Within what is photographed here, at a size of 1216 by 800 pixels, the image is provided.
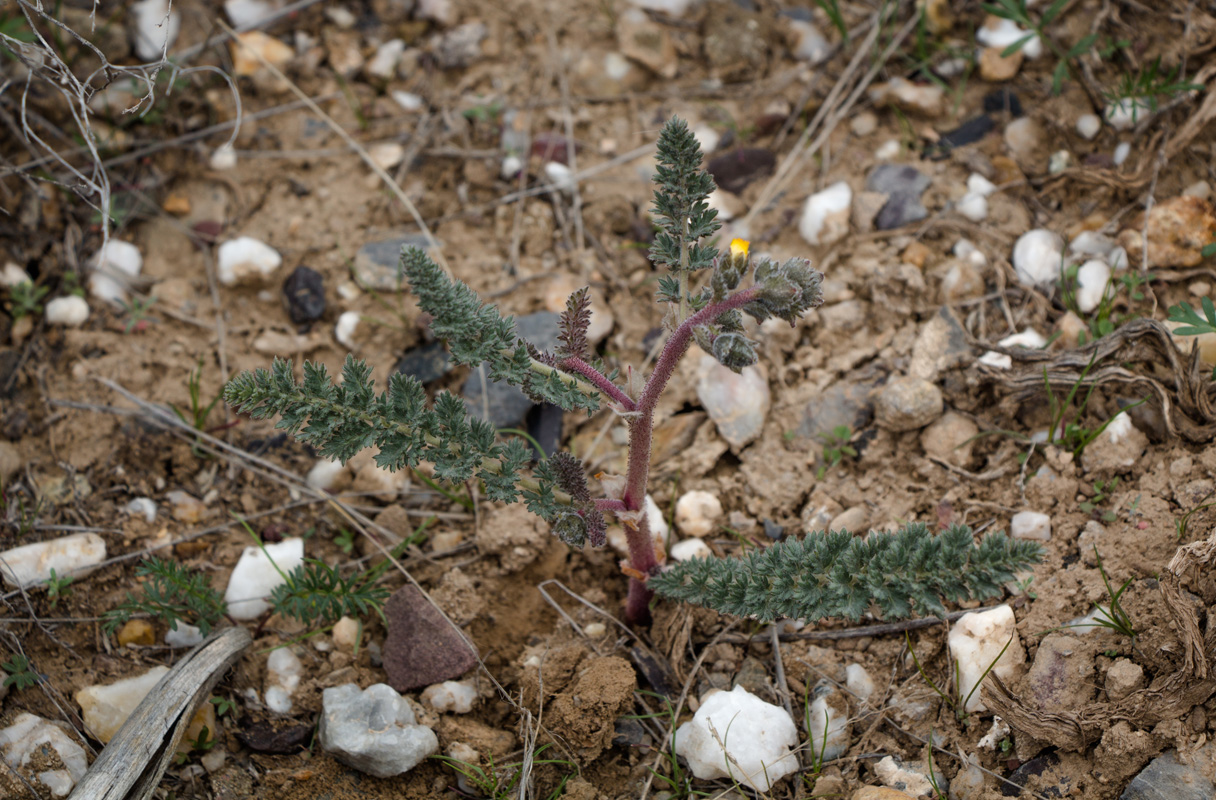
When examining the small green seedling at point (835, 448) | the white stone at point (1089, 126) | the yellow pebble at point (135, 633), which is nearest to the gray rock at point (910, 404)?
the small green seedling at point (835, 448)

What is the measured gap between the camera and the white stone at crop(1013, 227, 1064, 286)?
3.03 meters

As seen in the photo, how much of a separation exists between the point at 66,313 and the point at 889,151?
3494 millimetres

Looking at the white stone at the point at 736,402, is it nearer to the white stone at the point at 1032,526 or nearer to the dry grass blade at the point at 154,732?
the white stone at the point at 1032,526

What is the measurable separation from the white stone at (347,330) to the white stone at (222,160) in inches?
40.5

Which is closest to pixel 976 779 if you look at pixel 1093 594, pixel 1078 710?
pixel 1078 710

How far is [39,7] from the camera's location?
7.81 ft

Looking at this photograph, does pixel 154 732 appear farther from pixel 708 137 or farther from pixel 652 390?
pixel 708 137

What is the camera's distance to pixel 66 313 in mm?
3268

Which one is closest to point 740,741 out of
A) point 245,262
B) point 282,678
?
point 282,678

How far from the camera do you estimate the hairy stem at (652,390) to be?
76.2 inches

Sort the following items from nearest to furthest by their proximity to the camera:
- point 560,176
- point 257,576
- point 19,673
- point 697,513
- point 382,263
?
point 19,673 → point 257,576 → point 697,513 → point 382,263 → point 560,176

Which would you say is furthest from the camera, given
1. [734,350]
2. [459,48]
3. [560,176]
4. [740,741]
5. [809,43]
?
[459,48]

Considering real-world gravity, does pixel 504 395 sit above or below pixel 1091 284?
below

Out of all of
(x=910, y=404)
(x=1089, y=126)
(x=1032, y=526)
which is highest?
(x=1089, y=126)
